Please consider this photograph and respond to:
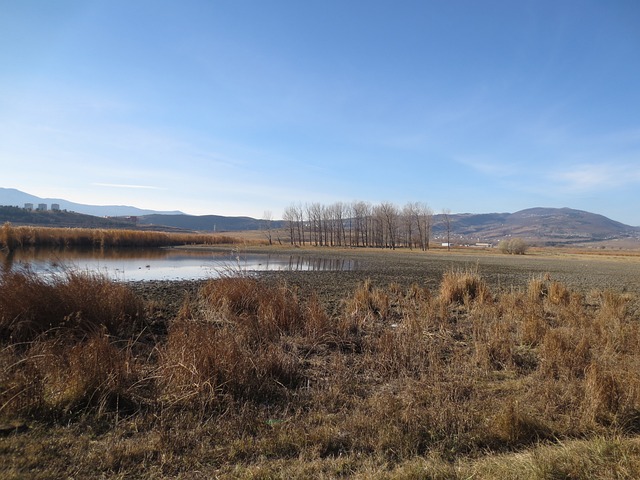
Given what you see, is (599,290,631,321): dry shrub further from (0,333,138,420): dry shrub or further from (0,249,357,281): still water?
(0,333,138,420): dry shrub

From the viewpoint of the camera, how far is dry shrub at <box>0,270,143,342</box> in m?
7.04

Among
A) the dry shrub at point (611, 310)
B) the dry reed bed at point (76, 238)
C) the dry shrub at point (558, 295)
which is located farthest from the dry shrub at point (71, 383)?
the dry reed bed at point (76, 238)

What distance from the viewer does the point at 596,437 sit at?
3961 millimetres

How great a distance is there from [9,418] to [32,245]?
195 ft

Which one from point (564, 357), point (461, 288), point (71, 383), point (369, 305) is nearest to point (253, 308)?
point (369, 305)

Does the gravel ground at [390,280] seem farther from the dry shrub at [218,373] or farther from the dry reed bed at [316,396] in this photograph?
the dry shrub at [218,373]

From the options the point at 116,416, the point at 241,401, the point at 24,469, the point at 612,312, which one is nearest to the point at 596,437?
the point at 241,401

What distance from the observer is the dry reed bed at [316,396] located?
11.5 feet

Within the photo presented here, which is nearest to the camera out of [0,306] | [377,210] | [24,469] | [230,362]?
[24,469]

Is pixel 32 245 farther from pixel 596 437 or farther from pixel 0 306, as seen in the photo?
pixel 596 437

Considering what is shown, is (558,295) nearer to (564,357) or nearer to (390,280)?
(564,357)

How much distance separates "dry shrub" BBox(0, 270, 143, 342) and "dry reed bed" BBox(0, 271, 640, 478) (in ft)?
0.12

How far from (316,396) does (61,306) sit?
5829 mm

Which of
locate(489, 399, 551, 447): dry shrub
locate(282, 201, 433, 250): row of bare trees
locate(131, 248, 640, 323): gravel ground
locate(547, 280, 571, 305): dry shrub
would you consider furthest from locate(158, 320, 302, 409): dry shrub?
locate(282, 201, 433, 250): row of bare trees
